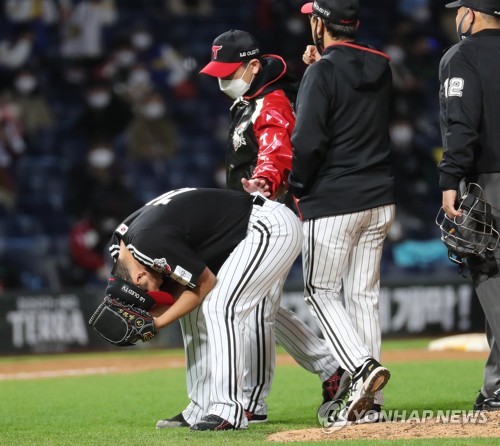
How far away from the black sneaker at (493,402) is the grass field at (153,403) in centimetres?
67

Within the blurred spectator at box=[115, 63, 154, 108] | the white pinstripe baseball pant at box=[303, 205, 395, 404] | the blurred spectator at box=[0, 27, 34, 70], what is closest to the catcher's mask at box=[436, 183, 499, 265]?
the white pinstripe baseball pant at box=[303, 205, 395, 404]

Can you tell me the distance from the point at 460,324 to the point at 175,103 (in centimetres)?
634

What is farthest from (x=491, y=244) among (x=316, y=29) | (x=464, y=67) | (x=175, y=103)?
(x=175, y=103)

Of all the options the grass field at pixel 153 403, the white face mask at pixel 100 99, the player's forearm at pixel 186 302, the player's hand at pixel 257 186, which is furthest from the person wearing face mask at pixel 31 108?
the player's forearm at pixel 186 302

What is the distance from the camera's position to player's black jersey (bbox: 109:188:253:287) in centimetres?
515

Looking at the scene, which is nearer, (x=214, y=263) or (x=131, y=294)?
(x=131, y=294)

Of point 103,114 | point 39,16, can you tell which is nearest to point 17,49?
point 39,16

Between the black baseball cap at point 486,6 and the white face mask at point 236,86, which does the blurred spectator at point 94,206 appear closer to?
the white face mask at point 236,86

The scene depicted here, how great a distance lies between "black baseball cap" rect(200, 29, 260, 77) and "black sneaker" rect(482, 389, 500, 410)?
7.91 ft

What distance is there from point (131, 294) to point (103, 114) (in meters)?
11.5

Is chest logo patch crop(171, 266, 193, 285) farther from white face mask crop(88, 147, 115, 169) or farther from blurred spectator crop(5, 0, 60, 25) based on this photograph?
blurred spectator crop(5, 0, 60, 25)

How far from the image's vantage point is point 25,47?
16.6 m

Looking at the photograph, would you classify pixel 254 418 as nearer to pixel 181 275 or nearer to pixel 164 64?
pixel 181 275

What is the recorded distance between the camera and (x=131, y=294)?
521 centimetres
